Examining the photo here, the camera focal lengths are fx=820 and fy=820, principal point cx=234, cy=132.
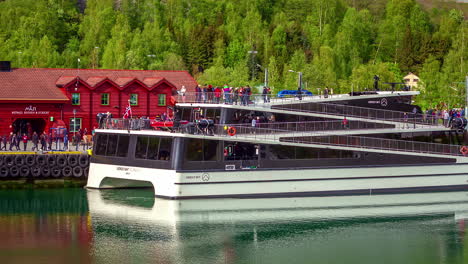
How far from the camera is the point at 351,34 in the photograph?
114 m

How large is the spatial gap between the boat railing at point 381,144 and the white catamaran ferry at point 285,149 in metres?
0.06

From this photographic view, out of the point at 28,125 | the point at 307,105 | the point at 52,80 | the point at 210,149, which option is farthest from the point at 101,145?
the point at 52,80

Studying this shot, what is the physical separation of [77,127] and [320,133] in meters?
23.4

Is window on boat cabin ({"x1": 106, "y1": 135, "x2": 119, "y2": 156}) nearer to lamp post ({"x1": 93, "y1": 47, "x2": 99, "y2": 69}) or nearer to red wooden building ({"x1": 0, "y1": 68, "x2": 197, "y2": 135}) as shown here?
red wooden building ({"x1": 0, "y1": 68, "x2": 197, "y2": 135})

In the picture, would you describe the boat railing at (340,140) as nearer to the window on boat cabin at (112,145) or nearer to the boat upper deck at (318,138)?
the boat upper deck at (318,138)

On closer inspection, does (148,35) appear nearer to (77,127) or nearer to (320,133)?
(77,127)

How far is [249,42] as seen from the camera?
119 m

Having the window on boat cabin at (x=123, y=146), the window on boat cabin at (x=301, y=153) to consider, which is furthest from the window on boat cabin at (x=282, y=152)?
the window on boat cabin at (x=123, y=146)

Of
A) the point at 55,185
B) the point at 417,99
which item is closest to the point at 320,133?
the point at 55,185

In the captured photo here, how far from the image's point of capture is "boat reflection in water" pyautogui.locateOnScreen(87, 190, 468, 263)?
112ft

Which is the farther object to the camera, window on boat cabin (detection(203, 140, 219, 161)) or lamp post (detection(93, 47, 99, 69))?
lamp post (detection(93, 47, 99, 69))

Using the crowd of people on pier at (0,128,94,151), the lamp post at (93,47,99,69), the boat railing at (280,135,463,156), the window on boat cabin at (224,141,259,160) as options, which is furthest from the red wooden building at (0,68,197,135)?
the lamp post at (93,47,99,69)

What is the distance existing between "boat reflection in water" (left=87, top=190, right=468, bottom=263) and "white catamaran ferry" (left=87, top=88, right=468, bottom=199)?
870 millimetres

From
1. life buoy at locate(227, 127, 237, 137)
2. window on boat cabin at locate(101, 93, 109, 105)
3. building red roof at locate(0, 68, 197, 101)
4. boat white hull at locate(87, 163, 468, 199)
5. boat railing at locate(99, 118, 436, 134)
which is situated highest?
building red roof at locate(0, 68, 197, 101)
